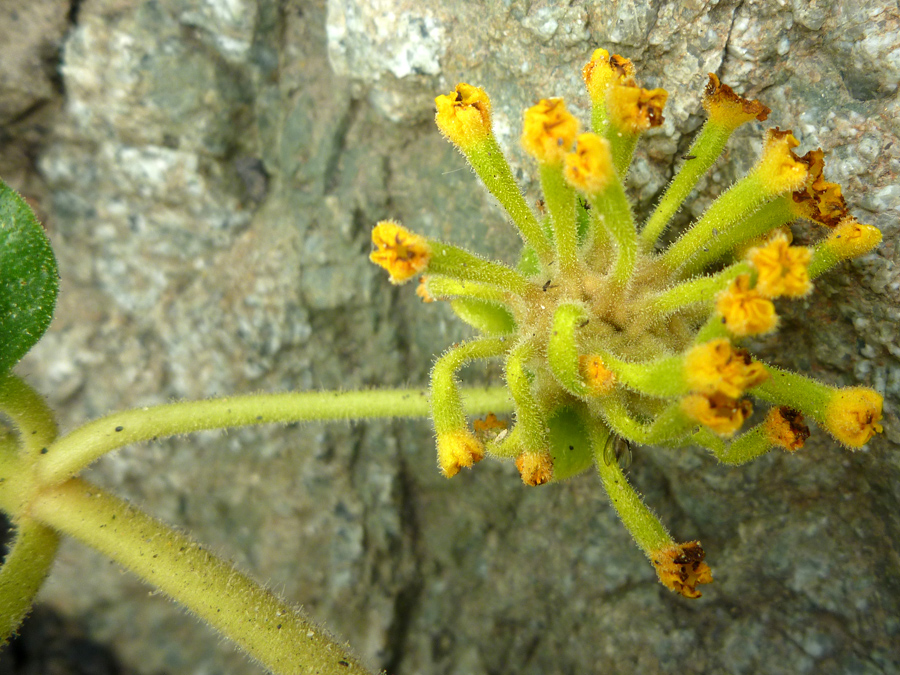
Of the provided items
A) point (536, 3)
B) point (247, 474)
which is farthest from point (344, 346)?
point (536, 3)

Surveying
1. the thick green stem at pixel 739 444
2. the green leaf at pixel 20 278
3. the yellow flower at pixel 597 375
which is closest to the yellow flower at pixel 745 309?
the yellow flower at pixel 597 375

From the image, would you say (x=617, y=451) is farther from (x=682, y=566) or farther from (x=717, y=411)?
(x=717, y=411)

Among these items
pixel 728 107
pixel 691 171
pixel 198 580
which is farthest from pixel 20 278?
pixel 728 107

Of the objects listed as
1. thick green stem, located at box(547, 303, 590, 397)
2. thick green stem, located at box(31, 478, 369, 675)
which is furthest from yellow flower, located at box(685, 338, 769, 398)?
thick green stem, located at box(31, 478, 369, 675)

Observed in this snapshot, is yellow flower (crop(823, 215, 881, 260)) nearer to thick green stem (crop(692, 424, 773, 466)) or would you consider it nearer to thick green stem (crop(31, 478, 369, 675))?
thick green stem (crop(692, 424, 773, 466))

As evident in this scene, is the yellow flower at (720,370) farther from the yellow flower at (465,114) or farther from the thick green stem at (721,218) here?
the yellow flower at (465,114)
